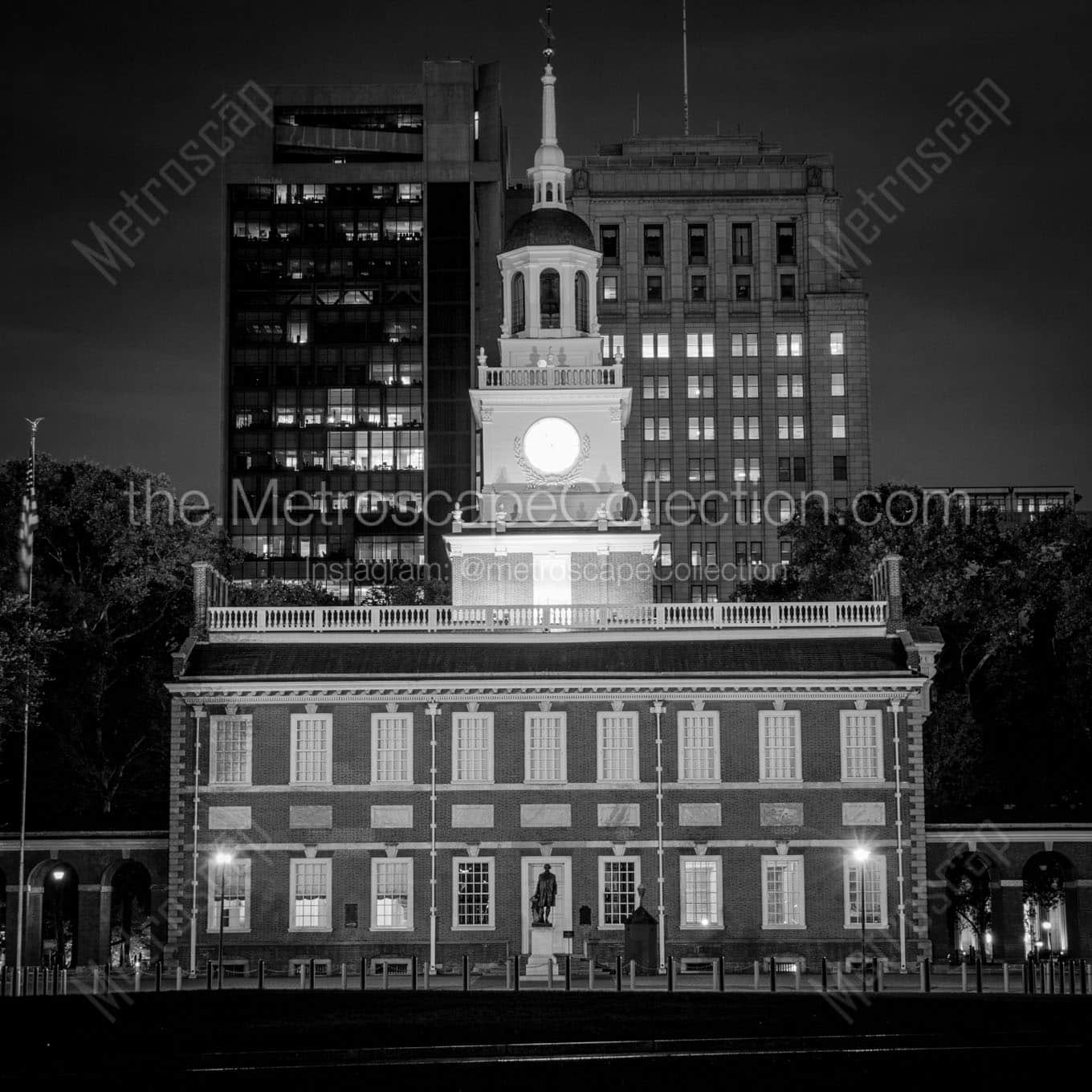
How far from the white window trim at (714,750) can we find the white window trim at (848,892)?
455cm

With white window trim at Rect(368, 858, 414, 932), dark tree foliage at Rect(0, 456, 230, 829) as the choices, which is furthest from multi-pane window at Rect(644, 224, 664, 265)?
white window trim at Rect(368, 858, 414, 932)

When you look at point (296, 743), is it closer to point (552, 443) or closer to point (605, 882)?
point (605, 882)

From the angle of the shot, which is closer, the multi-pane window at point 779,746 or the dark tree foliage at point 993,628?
the multi-pane window at point 779,746

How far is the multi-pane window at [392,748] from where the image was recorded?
6019cm

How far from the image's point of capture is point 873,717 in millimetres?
60375

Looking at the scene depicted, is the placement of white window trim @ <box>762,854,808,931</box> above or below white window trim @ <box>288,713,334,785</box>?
below

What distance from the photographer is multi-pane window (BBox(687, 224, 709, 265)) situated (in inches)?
6865

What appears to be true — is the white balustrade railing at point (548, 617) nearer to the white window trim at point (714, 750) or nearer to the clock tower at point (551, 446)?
the clock tower at point (551, 446)

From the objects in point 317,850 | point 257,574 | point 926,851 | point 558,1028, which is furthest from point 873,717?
point 257,574

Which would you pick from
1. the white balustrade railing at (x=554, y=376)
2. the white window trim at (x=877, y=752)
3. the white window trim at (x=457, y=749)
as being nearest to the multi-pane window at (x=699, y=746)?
the white window trim at (x=877, y=752)

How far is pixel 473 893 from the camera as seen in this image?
59688mm

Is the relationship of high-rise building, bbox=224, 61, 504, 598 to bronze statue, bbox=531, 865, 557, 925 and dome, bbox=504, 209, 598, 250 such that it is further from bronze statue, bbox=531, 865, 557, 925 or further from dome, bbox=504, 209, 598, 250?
bronze statue, bbox=531, 865, 557, 925

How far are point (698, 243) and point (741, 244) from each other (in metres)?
3.79

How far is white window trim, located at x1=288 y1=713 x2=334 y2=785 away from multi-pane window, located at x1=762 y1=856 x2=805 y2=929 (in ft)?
43.6
